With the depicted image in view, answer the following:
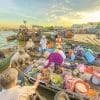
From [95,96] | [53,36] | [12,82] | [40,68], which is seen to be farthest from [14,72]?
[53,36]

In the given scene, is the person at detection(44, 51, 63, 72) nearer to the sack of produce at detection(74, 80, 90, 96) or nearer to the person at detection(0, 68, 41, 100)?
the sack of produce at detection(74, 80, 90, 96)

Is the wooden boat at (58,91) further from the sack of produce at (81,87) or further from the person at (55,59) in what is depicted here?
the person at (55,59)

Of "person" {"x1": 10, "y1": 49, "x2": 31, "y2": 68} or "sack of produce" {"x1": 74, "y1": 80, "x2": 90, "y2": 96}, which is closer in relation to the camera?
"sack of produce" {"x1": 74, "y1": 80, "x2": 90, "y2": 96}

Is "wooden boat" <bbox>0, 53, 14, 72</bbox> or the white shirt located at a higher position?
the white shirt

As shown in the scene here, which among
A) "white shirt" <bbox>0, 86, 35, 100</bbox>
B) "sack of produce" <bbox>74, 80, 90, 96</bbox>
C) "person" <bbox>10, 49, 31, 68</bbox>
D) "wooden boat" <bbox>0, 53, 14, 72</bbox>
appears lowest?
"wooden boat" <bbox>0, 53, 14, 72</bbox>

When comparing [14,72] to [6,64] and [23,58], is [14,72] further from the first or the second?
[6,64]

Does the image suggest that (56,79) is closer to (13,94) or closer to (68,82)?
(68,82)

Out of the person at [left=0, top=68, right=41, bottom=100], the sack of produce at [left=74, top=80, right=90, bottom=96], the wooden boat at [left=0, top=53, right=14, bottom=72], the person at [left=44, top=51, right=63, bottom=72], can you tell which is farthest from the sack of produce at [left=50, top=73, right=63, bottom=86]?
the person at [left=0, top=68, right=41, bottom=100]

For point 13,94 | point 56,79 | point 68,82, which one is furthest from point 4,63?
point 13,94

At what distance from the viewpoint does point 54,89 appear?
9766 mm

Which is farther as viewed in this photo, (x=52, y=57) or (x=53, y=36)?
(x=53, y=36)

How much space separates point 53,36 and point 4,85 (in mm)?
40770

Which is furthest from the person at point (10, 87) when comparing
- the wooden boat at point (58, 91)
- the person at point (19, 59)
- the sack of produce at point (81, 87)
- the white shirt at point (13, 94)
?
the person at point (19, 59)

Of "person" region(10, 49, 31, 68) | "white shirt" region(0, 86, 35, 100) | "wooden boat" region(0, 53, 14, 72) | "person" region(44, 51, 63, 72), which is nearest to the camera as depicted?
"white shirt" region(0, 86, 35, 100)
